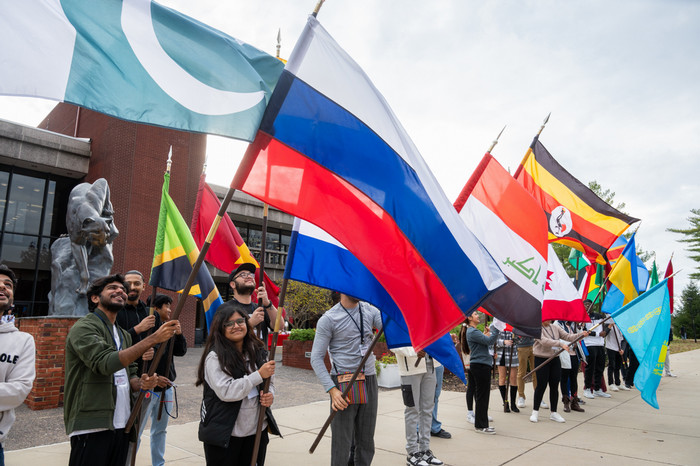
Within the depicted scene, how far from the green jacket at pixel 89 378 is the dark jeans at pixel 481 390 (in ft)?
16.3

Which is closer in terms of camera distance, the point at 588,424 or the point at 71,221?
the point at 588,424

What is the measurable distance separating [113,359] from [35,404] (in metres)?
5.91

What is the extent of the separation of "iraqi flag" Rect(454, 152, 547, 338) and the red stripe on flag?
56.7 inches

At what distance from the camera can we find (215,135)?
2547 millimetres

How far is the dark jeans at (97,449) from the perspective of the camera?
10.0 ft

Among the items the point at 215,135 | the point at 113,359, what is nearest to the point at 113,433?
the point at 113,359

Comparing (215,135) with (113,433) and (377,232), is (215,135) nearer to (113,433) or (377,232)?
(377,232)

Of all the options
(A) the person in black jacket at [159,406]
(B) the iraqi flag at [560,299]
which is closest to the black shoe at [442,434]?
(B) the iraqi flag at [560,299]

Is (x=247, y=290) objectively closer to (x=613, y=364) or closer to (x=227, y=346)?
(x=227, y=346)

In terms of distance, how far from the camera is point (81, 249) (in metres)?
9.78

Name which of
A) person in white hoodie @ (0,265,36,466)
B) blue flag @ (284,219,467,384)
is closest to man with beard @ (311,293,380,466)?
blue flag @ (284,219,467,384)

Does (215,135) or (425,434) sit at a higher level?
(215,135)

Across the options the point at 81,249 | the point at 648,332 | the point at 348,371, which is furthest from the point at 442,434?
the point at 81,249

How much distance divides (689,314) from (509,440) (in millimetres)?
49395
